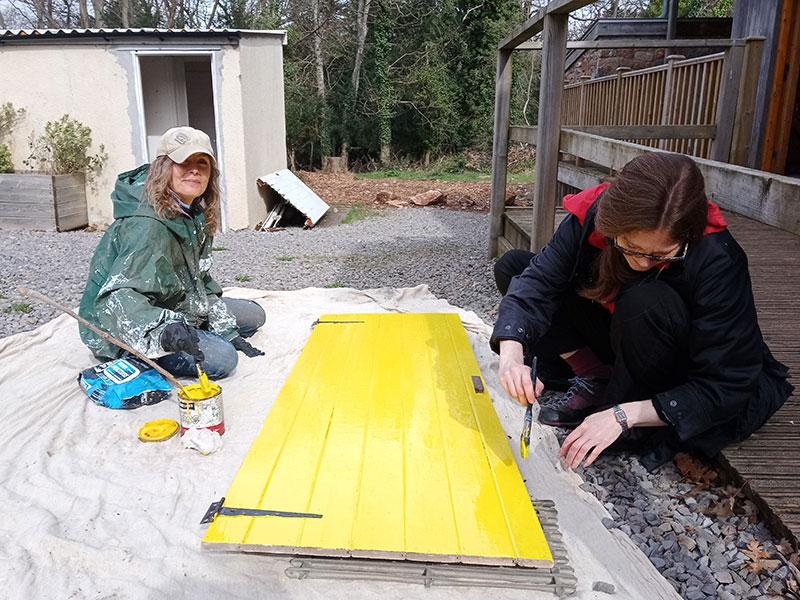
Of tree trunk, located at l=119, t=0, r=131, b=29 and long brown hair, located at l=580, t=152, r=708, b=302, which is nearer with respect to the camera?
long brown hair, located at l=580, t=152, r=708, b=302

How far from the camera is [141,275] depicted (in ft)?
9.62

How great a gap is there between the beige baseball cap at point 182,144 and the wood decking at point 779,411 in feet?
8.19

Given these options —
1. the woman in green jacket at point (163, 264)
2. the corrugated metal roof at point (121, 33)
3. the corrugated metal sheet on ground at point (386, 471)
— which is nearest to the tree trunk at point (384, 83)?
the corrugated metal roof at point (121, 33)

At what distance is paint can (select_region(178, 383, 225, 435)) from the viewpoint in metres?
2.50

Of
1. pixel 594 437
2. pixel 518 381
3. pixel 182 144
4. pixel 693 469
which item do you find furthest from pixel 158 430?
pixel 693 469

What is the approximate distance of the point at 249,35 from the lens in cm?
861

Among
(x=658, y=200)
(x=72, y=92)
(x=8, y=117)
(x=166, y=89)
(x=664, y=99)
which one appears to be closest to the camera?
(x=658, y=200)

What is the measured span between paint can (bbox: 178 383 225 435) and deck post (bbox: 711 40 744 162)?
468cm

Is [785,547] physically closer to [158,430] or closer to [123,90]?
[158,430]

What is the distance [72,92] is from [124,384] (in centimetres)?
734

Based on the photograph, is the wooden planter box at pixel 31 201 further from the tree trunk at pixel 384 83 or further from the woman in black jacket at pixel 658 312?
the tree trunk at pixel 384 83

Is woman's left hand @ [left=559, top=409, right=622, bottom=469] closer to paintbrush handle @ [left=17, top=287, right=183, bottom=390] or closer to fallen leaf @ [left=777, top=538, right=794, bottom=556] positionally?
fallen leaf @ [left=777, top=538, right=794, bottom=556]

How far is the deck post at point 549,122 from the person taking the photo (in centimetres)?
382

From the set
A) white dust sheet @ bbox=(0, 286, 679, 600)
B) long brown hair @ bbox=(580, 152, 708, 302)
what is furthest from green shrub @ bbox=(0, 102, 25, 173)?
long brown hair @ bbox=(580, 152, 708, 302)
